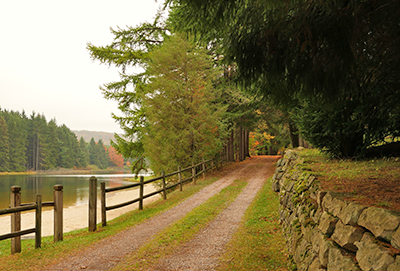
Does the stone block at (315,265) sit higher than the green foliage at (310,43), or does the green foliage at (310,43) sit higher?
the green foliage at (310,43)

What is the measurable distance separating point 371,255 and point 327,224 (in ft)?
3.79

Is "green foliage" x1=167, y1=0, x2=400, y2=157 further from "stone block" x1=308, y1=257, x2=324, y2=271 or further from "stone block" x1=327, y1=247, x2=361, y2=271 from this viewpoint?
"stone block" x1=308, y1=257, x2=324, y2=271

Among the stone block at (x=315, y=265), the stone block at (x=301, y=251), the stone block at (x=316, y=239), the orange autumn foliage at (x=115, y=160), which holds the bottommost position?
the orange autumn foliage at (x=115, y=160)

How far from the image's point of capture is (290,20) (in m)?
4.79

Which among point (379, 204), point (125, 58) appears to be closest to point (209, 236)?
point (379, 204)

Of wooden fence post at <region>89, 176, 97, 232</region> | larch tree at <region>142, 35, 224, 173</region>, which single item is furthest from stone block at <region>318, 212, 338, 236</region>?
larch tree at <region>142, 35, 224, 173</region>

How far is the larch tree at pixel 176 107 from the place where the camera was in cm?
1518

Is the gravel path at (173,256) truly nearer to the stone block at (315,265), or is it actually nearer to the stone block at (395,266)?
the stone block at (315,265)

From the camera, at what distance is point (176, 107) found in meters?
15.6

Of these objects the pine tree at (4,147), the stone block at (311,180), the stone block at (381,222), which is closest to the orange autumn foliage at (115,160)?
the pine tree at (4,147)

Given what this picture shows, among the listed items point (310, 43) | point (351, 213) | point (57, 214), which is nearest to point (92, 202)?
point (57, 214)

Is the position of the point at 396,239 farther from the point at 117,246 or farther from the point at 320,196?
the point at 117,246

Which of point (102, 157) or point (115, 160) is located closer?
point (102, 157)

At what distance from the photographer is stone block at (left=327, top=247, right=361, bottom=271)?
276 cm
